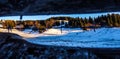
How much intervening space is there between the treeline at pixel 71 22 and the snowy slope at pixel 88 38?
0.06m

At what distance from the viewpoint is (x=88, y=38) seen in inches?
140

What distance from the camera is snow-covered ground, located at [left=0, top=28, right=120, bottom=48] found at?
3.45 metres

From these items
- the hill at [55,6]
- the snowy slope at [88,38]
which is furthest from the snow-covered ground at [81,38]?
the hill at [55,6]

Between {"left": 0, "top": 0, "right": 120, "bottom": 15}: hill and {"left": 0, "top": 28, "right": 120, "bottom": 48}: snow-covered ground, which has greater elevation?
{"left": 0, "top": 0, "right": 120, "bottom": 15}: hill

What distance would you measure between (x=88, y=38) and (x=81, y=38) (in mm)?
77

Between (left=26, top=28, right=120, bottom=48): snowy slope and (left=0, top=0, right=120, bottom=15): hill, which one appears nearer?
(left=0, top=0, right=120, bottom=15): hill

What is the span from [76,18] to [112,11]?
1.30ft

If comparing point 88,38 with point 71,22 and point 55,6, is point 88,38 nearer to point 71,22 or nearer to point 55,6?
point 71,22

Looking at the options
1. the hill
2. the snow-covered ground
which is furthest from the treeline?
the hill

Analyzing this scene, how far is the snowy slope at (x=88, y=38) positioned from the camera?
136 inches

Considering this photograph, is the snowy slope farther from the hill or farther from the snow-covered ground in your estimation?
the hill

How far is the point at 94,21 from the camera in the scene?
3508 millimetres

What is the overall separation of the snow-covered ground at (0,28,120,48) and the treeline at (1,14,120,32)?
50 millimetres

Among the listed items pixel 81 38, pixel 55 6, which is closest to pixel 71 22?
pixel 81 38
